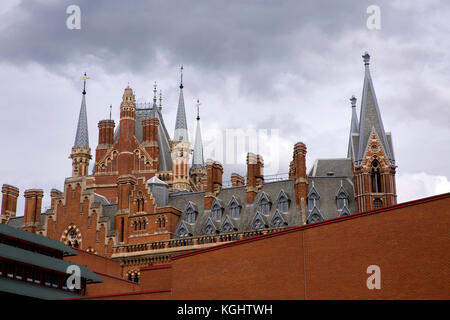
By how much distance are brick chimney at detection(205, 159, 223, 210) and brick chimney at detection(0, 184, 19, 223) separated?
26.1m

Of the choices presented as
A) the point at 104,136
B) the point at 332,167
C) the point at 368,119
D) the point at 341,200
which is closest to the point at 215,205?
the point at 341,200

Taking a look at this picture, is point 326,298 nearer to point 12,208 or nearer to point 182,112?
point 12,208

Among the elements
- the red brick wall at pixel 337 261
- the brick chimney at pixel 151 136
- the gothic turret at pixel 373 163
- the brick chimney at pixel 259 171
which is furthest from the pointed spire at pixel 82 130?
the red brick wall at pixel 337 261

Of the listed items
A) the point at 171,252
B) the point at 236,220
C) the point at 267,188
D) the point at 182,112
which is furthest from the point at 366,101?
the point at 182,112

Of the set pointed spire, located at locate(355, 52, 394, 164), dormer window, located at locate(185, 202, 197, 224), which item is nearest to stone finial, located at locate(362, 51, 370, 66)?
pointed spire, located at locate(355, 52, 394, 164)

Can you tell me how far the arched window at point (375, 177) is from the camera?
6725 centimetres

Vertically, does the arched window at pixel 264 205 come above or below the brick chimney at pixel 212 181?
below

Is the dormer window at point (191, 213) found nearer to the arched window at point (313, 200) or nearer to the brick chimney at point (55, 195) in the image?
the arched window at point (313, 200)

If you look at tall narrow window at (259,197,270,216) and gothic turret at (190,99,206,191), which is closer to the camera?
tall narrow window at (259,197,270,216)

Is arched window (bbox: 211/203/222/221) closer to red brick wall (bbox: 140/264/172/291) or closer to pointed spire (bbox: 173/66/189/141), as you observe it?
red brick wall (bbox: 140/264/172/291)

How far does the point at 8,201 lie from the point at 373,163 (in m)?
43.8

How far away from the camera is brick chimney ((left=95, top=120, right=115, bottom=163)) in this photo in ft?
300

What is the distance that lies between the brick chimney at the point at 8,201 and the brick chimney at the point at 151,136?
16676 millimetres

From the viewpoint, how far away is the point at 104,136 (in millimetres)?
92750
